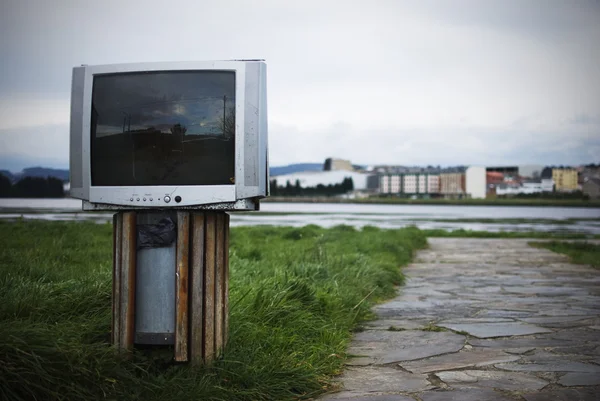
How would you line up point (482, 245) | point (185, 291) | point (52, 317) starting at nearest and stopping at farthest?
point (185, 291)
point (52, 317)
point (482, 245)

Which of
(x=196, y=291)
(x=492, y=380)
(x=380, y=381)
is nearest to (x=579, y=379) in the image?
(x=492, y=380)

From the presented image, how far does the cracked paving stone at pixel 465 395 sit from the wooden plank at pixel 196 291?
1.38 metres

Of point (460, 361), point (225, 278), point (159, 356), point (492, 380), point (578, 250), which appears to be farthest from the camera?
point (578, 250)

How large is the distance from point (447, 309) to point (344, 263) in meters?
2.14

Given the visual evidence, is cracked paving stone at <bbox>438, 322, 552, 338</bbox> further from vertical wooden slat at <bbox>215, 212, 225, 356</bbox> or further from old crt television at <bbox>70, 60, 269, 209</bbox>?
old crt television at <bbox>70, 60, 269, 209</bbox>

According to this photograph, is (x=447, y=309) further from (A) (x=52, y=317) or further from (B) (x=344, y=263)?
(A) (x=52, y=317)

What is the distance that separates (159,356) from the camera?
12.4 ft

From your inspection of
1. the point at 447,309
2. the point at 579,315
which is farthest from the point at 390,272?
the point at 579,315

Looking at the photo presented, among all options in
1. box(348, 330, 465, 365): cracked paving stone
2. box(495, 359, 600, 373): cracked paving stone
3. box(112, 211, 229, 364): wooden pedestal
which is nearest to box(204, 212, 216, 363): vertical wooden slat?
box(112, 211, 229, 364): wooden pedestal

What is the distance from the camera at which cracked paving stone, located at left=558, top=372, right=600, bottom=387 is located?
161 inches

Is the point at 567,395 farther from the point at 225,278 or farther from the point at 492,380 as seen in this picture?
the point at 225,278

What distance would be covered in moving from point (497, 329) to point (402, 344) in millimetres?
1160

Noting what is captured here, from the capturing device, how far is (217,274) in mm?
3789

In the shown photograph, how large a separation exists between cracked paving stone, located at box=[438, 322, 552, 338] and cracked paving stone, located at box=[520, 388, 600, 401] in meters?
1.69
